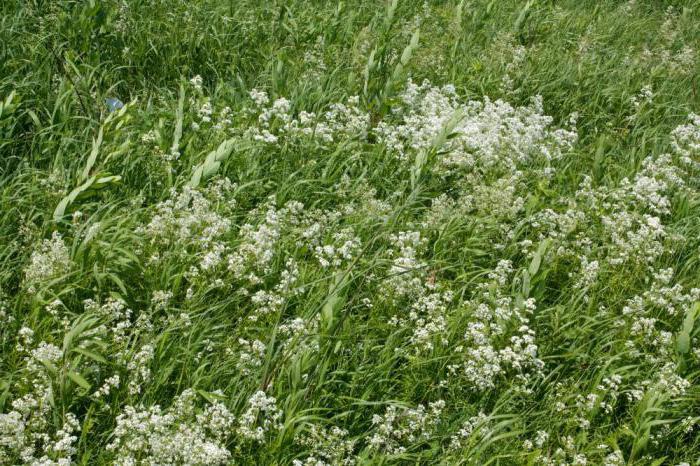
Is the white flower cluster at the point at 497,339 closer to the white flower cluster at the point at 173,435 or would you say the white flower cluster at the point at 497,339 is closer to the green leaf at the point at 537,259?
the green leaf at the point at 537,259

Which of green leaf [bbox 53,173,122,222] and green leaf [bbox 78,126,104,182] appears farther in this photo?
green leaf [bbox 78,126,104,182]

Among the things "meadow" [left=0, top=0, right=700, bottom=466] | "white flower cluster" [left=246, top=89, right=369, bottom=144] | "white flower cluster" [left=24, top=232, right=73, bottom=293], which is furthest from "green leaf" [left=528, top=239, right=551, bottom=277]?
"white flower cluster" [left=24, top=232, right=73, bottom=293]

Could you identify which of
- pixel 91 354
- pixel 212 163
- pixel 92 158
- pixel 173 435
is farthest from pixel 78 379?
pixel 212 163

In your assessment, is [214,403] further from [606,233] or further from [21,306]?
[606,233]

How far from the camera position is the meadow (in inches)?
139

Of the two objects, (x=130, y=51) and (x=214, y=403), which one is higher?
(x=130, y=51)

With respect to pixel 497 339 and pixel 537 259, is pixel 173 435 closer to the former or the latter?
pixel 497 339

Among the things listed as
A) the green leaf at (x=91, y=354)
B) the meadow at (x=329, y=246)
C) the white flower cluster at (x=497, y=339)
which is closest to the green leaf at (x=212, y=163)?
the meadow at (x=329, y=246)

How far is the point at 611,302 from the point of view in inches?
187

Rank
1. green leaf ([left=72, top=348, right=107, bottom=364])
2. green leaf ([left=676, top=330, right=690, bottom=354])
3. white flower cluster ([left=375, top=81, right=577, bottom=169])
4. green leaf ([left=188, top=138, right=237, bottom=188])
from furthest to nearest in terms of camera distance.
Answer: white flower cluster ([left=375, top=81, right=577, bottom=169]) → green leaf ([left=188, top=138, right=237, bottom=188]) → green leaf ([left=676, top=330, right=690, bottom=354]) → green leaf ([left=72, top=348, right=107, bottom=364])

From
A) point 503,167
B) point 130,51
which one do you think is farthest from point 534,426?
point 130,51

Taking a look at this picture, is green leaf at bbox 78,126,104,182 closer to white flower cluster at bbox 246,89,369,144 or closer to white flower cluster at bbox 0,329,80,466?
white flower cluster at bbox 246,89,369,144

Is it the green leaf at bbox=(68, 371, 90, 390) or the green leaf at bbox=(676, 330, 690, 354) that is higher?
the green leaf at bbox=(676, 330, 690, 354)

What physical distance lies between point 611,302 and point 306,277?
1916 millimetres
